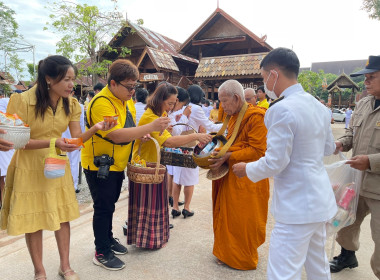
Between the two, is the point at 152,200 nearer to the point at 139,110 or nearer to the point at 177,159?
the point at 177,159

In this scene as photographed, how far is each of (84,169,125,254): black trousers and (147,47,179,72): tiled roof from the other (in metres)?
11.6

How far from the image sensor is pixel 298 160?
166 cm

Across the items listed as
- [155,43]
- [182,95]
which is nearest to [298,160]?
[182,95]

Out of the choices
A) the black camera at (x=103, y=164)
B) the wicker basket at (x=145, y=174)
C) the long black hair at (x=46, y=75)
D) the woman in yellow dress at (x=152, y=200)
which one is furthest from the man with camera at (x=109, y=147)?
the long black hair at (x=46, y=75)

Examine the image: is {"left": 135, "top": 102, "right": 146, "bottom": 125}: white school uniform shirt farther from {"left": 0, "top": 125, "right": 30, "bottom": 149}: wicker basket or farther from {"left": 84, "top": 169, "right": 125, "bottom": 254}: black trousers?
{"left": 0, "top": 125, "right": 30, "bottom": 149}: wicker basket

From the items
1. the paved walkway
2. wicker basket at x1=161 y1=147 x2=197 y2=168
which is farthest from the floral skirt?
wicker basket at x1=161 y1=147 x2=197 y2=168

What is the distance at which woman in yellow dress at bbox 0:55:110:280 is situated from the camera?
2.01 metres

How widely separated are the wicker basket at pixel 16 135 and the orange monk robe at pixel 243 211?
1.66 meters

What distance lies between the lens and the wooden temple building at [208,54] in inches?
442

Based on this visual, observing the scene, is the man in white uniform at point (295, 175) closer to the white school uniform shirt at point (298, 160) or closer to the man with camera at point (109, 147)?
the white school uniform shirt at point (298, 160)

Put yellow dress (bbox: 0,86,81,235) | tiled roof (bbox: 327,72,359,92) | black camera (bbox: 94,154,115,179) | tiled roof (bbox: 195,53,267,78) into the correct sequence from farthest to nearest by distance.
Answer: tiled roof (bbox: 327,72,359,92) → tiled roof (bbox: 195,53,267,78) → black camera (bbox: 94,154,115,179) → yellow dress (bbox: 0,86,81,235)

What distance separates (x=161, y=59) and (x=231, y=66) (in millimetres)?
4408

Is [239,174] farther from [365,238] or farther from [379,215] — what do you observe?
[365,238]

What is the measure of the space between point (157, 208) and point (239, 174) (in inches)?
47.3
